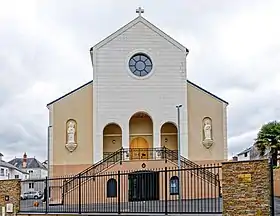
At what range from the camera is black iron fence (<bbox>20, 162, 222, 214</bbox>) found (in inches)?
809

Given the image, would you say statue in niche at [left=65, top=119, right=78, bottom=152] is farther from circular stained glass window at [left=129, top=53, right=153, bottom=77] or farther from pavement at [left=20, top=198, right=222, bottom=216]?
pavement at [left=20, top=198, right=222, bottom=216]

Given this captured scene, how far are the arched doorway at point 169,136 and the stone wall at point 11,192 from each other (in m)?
22.1

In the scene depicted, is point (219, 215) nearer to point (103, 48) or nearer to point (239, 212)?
point (239, 212)

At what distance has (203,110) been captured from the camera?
43.0 meters

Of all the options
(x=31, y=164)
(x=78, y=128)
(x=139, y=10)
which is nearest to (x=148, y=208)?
(x=78, y=128)

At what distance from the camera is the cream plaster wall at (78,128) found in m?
41.6

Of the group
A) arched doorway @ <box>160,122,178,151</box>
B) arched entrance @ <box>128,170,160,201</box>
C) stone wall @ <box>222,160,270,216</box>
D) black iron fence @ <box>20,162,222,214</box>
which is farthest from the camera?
arched doorway @ <box>160,122,178,151</box>

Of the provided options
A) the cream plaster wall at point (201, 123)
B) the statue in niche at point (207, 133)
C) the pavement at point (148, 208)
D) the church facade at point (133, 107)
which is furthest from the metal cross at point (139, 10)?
the pavement at point (148, 208)

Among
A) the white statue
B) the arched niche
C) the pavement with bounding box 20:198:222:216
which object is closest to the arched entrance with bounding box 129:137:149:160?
the arched niche

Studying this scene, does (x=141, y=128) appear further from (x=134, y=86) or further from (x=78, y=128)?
(x=78, y=128)

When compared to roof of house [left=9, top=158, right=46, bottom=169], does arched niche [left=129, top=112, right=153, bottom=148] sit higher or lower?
higher

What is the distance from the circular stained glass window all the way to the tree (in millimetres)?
10276

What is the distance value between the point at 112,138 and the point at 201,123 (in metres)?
7.44

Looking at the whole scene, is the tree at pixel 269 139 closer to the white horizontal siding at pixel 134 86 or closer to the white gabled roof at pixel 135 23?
A: the white horizontal siding at pixel 134 86
